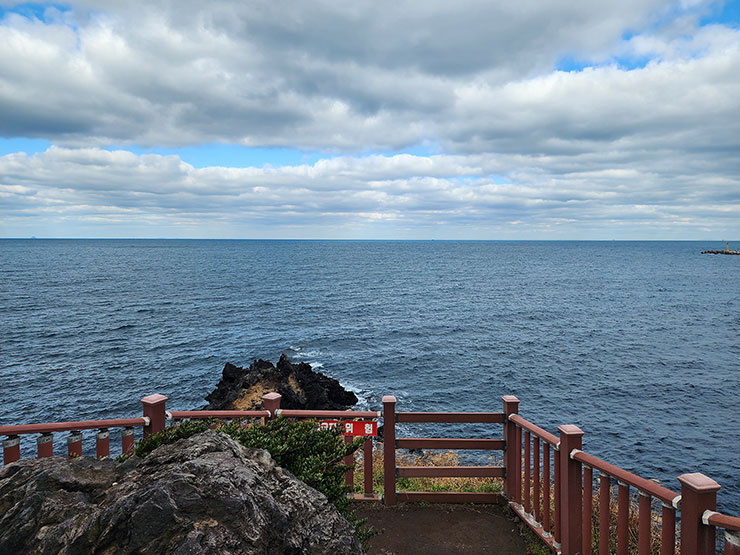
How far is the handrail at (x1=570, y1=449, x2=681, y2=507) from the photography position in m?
4.05

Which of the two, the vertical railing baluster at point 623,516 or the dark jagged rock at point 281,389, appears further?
the dark jagged rock at point 281,389

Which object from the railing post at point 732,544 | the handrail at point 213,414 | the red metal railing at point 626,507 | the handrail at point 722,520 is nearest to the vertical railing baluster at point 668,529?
the red metal railing at point 626,507

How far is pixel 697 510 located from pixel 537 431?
2620mm

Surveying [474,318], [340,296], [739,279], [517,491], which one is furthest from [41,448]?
[739,279]

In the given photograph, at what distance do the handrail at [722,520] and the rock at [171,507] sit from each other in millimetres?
2703

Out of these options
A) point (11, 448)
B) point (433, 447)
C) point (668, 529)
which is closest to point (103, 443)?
point (11, 448)

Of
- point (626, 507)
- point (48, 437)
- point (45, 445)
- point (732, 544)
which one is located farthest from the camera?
point (48, 437)

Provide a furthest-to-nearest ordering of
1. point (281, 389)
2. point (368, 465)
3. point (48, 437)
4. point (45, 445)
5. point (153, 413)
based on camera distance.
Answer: point (281, 389) → point (368, 465) → point (153, 413) → point (48, 437) → point (45, 445)

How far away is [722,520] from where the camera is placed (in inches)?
140

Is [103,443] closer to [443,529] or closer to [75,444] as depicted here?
[75,444]

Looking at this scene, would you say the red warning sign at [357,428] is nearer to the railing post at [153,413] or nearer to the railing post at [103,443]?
the railing post at [153,413]

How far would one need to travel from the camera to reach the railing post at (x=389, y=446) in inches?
287

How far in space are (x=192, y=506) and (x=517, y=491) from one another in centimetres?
562

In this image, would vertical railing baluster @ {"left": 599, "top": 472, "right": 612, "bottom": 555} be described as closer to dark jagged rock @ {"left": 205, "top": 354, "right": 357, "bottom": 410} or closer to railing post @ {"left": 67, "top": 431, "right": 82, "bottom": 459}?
railing post @ {"left": 67, "top": 431, "right": 82, "bottom": 459}
